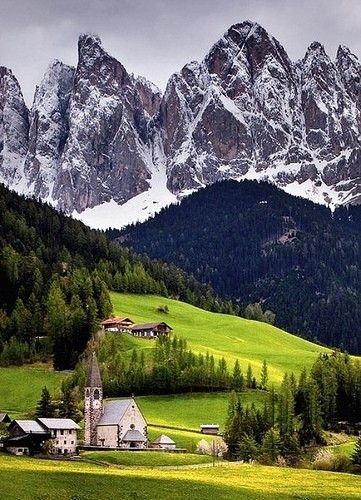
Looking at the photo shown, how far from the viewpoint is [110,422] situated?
125 metres

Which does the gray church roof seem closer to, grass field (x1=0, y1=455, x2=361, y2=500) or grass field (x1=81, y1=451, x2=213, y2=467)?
grass field (x1=81, y1=451, x2=213, y2=467)

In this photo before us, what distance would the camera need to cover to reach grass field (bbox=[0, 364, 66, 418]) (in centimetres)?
14975

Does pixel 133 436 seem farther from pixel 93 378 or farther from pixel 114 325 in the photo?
pixel 114 325

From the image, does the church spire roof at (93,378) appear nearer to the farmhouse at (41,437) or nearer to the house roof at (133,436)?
the house roof at (133,436)

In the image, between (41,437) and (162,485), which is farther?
(41,437)

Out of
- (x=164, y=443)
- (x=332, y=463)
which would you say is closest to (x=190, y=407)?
(x=164, y=443)

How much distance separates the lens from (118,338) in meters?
189

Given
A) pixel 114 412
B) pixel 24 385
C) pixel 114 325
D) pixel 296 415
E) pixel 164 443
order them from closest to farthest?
pixel 164 443, pixel 114 412, pixel 296 415, pixel 24 385, pixel 114 325

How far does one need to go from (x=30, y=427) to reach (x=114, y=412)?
54.2 feet

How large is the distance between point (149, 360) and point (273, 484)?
90538 mm

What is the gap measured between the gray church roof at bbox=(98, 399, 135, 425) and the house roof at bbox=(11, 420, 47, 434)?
1253cm

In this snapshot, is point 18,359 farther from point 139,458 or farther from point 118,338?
point 139,458

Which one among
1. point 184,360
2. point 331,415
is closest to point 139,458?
point 331,415

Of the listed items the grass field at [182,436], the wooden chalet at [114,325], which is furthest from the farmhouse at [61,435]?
the wooden chalet at [114,325]
